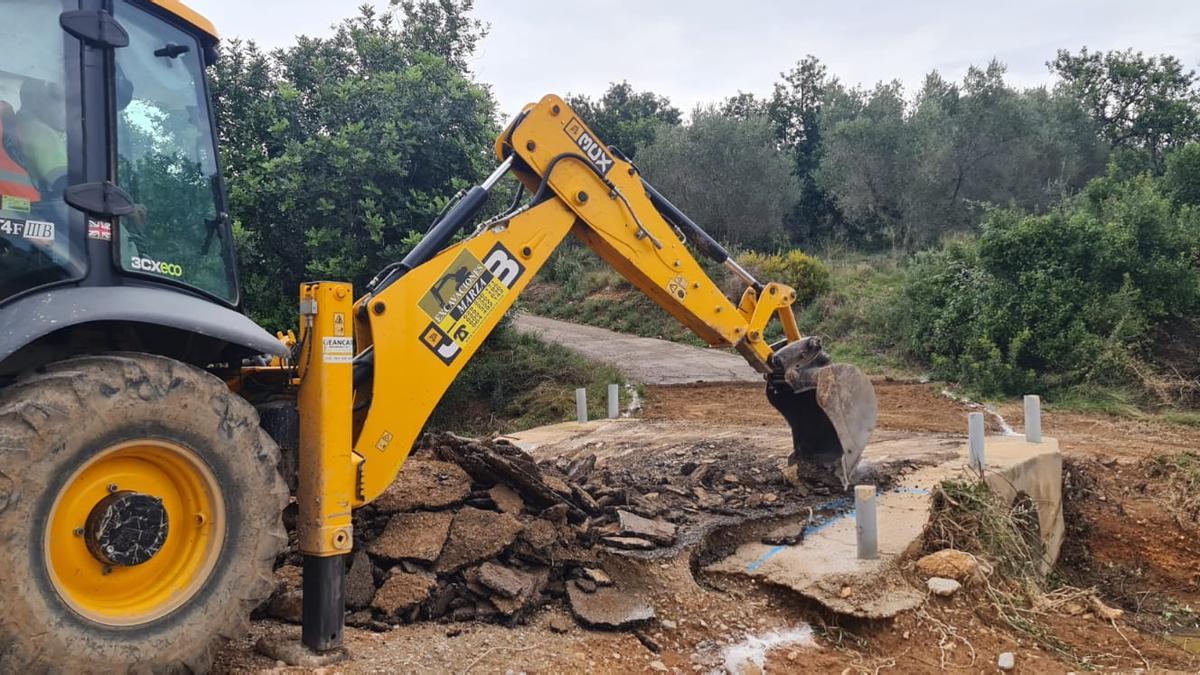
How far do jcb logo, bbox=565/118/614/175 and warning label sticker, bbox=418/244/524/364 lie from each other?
102 cm

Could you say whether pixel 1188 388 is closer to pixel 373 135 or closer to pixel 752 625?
pixel 752 625

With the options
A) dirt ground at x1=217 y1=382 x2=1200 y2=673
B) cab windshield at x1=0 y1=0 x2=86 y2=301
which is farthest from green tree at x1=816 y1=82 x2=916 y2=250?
cab windshield at x1=0 y1=0 x2=86 y2=301

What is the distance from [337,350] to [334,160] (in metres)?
9.24

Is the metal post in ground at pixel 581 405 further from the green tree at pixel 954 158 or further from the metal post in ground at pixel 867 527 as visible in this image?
the green tree at pixel 954 158

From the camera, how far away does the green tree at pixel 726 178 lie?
2911cm

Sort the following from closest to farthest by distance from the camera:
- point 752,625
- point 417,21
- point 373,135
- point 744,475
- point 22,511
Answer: point 22,511 → point 752,625 → point 744,475 → point 373,135 → point 417,21

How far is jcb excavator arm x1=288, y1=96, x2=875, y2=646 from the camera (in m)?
3.93

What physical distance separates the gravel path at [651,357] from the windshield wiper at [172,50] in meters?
13.2

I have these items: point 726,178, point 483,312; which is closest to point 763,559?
point 483,312

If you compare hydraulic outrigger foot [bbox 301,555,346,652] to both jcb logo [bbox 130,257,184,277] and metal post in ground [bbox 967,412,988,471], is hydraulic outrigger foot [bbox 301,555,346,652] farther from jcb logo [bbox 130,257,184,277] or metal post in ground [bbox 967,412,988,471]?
metal post in ground [bbox 967,412,988,471]

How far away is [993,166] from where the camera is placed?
2823cm

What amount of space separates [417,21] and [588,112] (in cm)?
2560

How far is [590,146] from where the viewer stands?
18.6ft

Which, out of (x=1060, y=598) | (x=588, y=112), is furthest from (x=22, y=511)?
(x=588, y=112)
